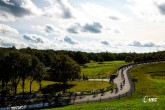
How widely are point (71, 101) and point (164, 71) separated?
255 feet

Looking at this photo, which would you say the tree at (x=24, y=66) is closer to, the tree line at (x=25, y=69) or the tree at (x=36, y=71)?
the tree line at (x=25, y=69)

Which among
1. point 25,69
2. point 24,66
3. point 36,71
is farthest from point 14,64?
point 36,71

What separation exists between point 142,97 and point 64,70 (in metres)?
43.2

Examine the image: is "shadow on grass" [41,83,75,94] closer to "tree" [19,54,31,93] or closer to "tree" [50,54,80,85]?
"tree" [50,54,80,85]

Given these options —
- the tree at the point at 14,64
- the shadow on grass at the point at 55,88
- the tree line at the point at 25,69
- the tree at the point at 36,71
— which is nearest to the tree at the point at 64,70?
the tree line at the point at 25,69

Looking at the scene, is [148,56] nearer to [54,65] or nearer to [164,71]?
[164,71]

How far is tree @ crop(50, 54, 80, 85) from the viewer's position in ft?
337

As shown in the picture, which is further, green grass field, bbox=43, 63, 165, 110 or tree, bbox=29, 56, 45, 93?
tree, bbox=29, 56, 45, 93

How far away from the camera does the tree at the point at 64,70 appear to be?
10281cm

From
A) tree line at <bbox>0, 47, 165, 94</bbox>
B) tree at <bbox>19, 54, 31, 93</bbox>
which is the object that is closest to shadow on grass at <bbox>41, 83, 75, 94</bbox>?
tree line at <bbox>0, 47, 165, 94</bbox>

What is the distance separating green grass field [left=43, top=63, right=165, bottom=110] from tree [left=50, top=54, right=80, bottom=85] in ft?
76.3

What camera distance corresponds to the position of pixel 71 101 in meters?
68.9

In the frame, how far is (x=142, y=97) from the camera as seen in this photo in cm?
6594

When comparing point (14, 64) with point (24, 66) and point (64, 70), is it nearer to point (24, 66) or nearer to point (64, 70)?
point (24, 66)
